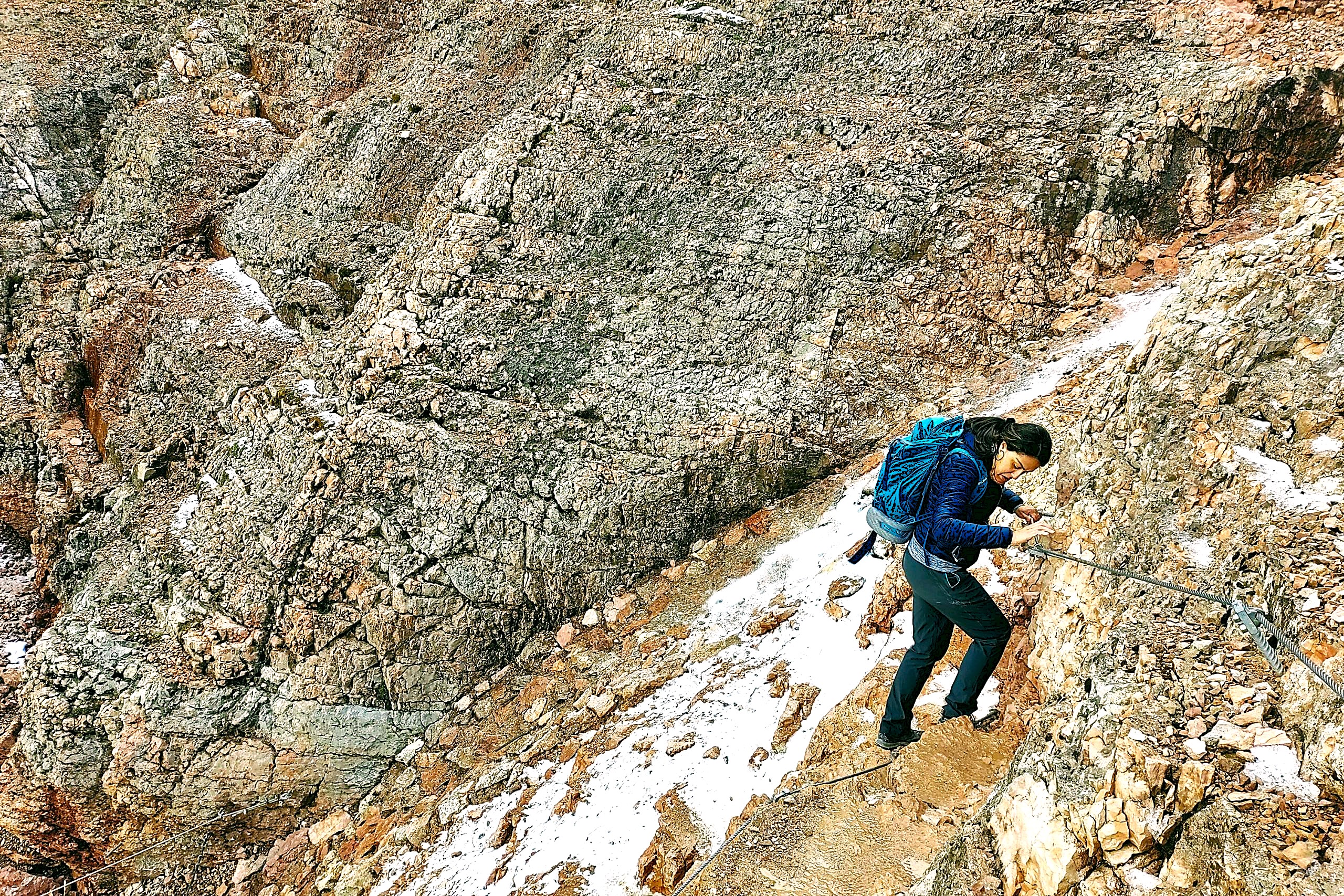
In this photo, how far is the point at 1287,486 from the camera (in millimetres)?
4602

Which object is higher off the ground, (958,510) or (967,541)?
(958,510)

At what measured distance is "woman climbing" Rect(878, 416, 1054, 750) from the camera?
4.62 metres

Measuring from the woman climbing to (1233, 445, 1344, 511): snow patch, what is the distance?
4.13 ft

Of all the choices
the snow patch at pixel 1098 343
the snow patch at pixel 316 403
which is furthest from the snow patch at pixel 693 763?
the snow patch at pixel 316 403

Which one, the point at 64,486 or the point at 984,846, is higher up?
the point at 64,486

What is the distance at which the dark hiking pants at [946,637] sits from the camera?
4.84m

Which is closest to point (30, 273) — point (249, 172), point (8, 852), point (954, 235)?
point (249, 172)

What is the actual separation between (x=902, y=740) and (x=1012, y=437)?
2.28 meters

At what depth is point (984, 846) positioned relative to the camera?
411cm

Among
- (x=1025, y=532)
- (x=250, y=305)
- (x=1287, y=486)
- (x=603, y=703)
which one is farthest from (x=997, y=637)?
(x=250, y=305)

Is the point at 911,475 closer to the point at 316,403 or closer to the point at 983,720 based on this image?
the point at 983,720

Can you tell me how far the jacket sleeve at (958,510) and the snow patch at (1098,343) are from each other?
5.51 metres

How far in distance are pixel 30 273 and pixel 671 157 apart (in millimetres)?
12159

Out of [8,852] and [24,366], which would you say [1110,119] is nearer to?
[8,852]
